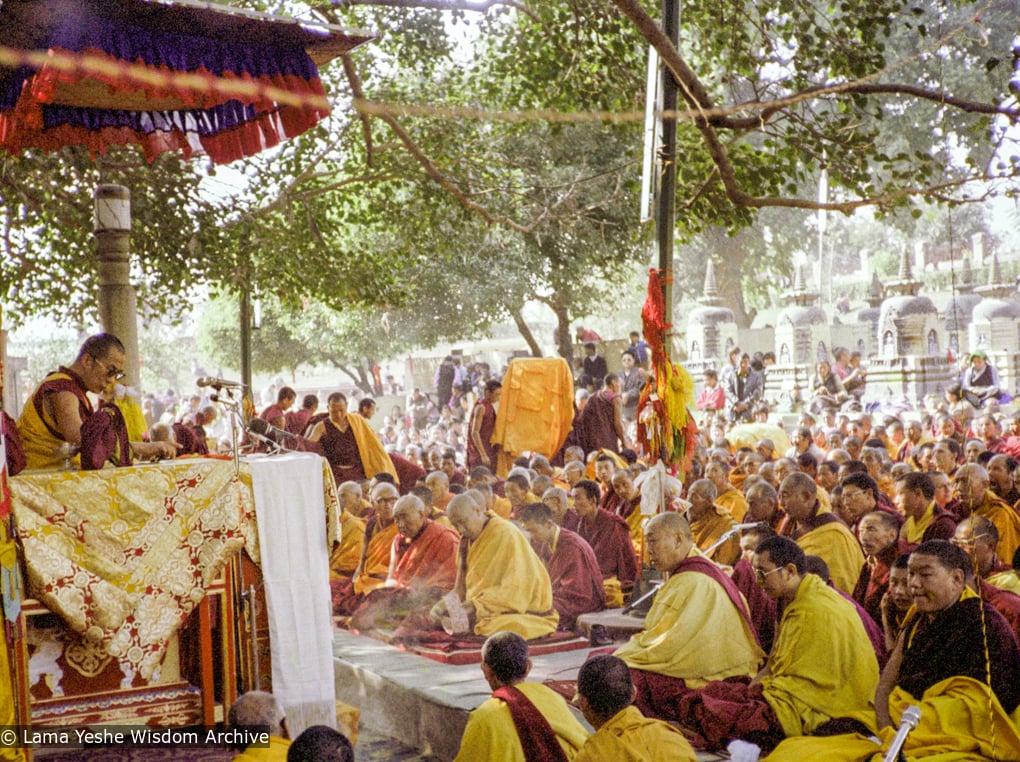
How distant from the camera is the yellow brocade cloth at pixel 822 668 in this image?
5.19m

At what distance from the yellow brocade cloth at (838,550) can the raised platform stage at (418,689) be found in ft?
5.69

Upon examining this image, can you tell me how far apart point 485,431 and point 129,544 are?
31.7 feet

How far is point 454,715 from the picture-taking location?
6.07 m

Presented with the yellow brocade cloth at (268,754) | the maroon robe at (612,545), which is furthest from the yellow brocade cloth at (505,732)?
the maroon robe at (612,545)

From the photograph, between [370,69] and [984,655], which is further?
[370,69]

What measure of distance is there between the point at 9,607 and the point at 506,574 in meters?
4.15

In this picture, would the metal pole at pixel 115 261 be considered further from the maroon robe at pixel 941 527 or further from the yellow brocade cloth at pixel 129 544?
the maroon robe at pixel 941 527

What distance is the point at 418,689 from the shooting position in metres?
6.52

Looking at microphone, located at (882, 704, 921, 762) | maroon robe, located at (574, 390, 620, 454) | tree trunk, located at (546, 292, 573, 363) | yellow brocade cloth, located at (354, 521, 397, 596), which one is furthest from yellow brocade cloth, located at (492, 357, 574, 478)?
microphone, located at (882, 704, 921, 762)

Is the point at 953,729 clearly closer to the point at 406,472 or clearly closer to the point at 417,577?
the point at 417,577

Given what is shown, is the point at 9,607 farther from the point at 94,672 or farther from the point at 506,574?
the point at 506,574

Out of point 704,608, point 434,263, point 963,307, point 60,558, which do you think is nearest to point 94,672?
point 60,558

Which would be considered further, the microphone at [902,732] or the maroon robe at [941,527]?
the maroon robe at [941,527]

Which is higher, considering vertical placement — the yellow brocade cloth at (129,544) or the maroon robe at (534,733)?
the yellow brocade cloth at (129,544)
